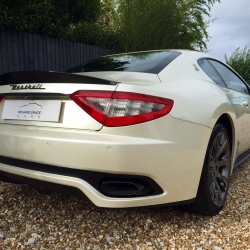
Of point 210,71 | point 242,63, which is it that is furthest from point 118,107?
point 242,63

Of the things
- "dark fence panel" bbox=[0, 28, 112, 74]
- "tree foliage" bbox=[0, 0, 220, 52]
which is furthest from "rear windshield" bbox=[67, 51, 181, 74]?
"tree foliage" bbox=[0, 0, 220, 52]

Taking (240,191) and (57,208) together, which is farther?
(240,191)

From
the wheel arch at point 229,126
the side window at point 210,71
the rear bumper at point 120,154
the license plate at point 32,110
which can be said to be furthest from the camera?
the side window at point 210,71

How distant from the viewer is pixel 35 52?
17.5 ft

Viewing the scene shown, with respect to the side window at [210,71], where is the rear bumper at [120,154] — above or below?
below

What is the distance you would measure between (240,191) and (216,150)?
0.85 m

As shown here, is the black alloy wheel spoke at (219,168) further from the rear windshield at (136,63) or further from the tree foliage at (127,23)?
the tree foliage at (127,23)

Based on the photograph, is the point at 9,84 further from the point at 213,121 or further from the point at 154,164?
the point at 213,121

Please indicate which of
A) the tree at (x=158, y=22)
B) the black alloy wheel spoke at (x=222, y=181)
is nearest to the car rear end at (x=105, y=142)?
the black alloy wheel spoke at (x=222, y=181)

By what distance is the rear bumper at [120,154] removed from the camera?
159cm

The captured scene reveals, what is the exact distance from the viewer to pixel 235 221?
2.18 meters

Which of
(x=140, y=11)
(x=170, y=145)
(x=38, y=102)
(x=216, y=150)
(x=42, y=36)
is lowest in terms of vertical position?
(x=216, y=150)

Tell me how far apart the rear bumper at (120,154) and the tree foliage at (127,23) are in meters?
3.89

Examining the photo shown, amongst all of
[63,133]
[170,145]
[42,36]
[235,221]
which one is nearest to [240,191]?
[235,221]
